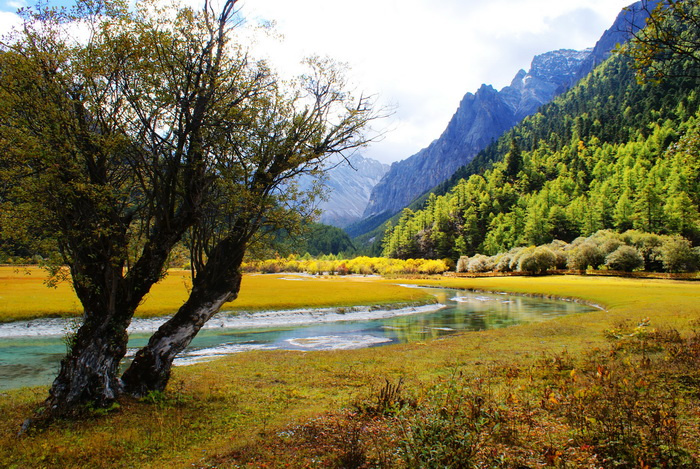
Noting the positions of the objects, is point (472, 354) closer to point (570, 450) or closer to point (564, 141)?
point (570, 450)

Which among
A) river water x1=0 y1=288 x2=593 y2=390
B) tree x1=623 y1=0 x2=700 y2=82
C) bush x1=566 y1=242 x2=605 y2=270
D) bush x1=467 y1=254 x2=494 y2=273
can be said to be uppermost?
tree x1=623 y1=0 x2=700 y2=82

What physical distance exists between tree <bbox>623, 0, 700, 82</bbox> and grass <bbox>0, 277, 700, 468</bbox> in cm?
717

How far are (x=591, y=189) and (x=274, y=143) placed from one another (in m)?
151

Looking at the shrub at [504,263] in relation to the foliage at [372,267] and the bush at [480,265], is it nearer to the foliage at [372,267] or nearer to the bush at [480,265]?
the bush at [480,265]

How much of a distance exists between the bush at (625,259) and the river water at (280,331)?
4036 cm

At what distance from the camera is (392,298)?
44219 millimetres

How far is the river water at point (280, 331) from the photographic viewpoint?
62.4ft

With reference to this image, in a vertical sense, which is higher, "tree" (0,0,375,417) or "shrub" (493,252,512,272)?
"tree" (0,0,375,417)

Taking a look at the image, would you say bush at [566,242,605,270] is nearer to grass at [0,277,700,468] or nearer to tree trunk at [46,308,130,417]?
grass at [0,277,700,468]

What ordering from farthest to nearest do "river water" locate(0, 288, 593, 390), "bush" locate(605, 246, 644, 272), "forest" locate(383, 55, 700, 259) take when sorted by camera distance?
"forest" locate(383, 55, 700, 259), "bush" locate(605, 246, 644, 272), "river water" locate(0, 288, 593, 390)

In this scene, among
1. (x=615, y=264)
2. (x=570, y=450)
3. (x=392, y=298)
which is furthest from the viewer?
(x=615, y=264)

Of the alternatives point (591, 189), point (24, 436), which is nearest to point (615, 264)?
point (591, 189)

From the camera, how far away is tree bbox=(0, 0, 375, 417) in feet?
28.0

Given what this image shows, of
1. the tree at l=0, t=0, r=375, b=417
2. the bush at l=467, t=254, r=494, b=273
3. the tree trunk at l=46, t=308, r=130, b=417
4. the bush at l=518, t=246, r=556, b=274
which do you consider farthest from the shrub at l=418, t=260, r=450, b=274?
the tree trunk at l=46, t=308, r=130, b=417
